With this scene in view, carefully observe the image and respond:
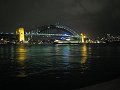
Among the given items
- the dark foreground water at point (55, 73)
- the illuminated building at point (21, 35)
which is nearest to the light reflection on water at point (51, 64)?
the dark foreground water at point (55, 73)

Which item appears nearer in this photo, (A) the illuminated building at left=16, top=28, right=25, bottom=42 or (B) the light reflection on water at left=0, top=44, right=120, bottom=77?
(B) the light reflection on water at left=0, top=44, right=120, bottom=77

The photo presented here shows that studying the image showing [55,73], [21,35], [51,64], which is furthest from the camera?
[21,35]

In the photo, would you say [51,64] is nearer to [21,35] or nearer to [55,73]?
[55,73]

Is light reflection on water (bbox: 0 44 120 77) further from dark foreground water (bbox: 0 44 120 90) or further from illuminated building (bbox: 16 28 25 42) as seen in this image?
illuminated building (bbox: 16 28 25 42)

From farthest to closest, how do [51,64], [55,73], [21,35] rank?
1. [21,35]
2. [51,64]
3. [55,73]

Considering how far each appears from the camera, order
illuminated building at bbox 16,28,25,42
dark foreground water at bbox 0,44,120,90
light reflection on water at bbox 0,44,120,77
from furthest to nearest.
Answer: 1. illuminated building at bbox 16,28,25,42
2. light reflection on water at bbox 0,44,120,77
3. dark foreground water at bbox 0,44,120,90

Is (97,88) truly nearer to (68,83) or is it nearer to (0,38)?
(68,83)

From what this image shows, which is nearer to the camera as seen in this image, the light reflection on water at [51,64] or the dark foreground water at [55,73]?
the dark foreground water at [55,73]

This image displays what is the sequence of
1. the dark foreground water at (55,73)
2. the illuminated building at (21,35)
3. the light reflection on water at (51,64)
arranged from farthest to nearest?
the illuminated building at (21,35)
the light reflection on water at (51,64)
the dark foreground water at (55,73)

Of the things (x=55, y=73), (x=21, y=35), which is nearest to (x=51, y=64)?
(x=55, y=73)

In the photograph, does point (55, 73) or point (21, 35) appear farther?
point (21, 35)

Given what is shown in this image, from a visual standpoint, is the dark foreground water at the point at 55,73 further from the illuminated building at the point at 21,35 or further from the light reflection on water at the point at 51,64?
the illuminated building at the point at 21,35

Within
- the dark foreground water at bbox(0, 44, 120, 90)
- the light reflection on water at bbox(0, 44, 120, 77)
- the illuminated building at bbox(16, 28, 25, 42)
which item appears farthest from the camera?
the illuminated building at bbox(16, 28, 25, 42)

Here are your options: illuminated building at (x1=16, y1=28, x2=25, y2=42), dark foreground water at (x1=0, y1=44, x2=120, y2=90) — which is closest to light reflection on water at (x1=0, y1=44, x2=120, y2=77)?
dark foreground water at (x1=0, y1=44, x2=120, y2=90)
